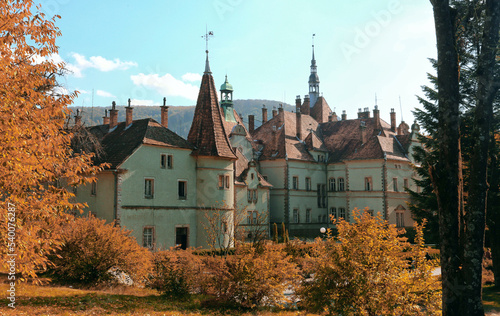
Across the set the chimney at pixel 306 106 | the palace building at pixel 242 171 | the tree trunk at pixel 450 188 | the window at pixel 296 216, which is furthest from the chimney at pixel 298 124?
the tree trunk at pixel 450 188

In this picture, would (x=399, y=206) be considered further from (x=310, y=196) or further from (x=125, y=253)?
(x=125, y=253)

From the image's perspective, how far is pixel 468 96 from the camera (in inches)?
952

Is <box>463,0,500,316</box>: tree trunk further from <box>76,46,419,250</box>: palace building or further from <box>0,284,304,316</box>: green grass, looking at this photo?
<box>76,46,419,250</box>: palace building

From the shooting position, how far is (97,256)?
62.3ft

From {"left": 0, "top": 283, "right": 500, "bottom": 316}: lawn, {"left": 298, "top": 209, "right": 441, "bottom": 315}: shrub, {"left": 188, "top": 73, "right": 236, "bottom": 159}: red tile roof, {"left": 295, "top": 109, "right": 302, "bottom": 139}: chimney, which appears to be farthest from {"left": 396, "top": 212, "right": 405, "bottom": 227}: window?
{"left": 298, "top": 209, "right": 441, "bottom": 315}: shrub

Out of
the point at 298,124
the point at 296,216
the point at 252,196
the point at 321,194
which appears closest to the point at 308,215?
the point at 296,216

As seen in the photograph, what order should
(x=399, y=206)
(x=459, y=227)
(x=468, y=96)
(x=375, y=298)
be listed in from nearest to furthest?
1. (x=459, y=227)
2. (x=375, y=298)
3. (x=468, y=96)
4. (x=399, y=206)

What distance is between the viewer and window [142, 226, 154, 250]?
32.2 metres

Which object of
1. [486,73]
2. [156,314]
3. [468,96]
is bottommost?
[156,314]

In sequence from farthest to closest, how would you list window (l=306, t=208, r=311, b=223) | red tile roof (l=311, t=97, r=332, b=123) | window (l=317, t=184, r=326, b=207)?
red tile roof (l=311, t=97, r=332, b=123) → window (l=317, t=184, r=326, b=207) → window (l=306, t=208, r=311, b=223)

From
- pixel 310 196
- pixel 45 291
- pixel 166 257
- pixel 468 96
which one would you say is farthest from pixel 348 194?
pixel 45 291

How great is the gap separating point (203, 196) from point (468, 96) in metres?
20.2

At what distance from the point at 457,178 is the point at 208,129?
1104 inches

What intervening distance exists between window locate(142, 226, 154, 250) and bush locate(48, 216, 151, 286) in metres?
12.8
